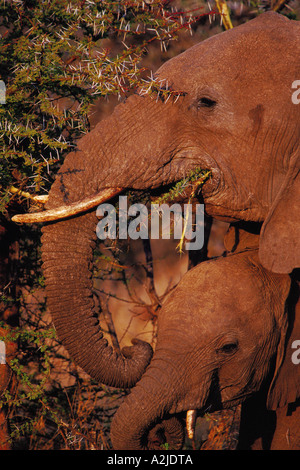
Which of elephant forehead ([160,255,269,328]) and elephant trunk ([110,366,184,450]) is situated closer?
elephant trunk ([110,366,184,450])

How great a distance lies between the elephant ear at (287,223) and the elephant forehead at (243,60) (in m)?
0.37

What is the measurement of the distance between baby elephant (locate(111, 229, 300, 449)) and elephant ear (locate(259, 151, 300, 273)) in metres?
0.27

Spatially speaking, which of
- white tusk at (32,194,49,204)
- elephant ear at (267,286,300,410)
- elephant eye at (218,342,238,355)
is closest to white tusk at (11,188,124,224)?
white tusk at (32,194,49,204)

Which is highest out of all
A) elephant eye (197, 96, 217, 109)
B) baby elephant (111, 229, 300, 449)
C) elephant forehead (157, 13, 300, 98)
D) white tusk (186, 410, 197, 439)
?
elephant forehead (157, 13, 300, 98)

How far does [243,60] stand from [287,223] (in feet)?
2.38

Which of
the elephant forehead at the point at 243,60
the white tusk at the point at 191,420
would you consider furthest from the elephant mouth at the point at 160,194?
the white tusk at the point at 191,420

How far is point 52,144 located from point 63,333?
2.91 ft

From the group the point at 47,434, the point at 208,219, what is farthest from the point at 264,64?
the point at 47,434

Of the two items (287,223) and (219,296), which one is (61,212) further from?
(287,223)

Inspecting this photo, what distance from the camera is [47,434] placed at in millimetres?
3951

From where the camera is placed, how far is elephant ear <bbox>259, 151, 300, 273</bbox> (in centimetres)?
268

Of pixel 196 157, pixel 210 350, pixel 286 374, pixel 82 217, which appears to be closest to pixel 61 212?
pixel 82 217

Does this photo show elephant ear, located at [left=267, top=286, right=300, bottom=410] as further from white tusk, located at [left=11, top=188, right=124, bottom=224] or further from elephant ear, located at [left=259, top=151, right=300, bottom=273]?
white tusk, located at [left=11, top=188, right=124, bottom=224]
